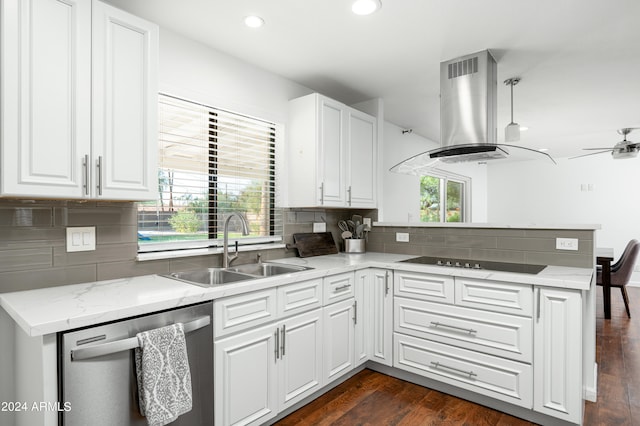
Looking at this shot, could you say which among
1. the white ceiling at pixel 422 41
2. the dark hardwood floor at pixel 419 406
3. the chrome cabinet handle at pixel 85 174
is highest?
the white ceiling at pixel 422 41

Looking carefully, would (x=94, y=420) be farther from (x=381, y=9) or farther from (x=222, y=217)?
(x=381, y=9)

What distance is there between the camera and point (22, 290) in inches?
66.8

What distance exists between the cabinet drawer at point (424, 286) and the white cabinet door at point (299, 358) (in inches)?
27.0

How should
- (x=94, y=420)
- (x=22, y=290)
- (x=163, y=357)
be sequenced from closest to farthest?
(x=94, y=420)
(x=163, y=357)
(x=22, y=290)

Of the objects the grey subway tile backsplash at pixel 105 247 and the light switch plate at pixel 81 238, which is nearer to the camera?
the grey subway tile backsplash at pixel 105 247

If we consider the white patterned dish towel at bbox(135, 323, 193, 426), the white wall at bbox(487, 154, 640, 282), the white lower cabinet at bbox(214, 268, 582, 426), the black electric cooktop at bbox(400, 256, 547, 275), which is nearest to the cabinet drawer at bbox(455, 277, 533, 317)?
the white lower cabinet at bbox(214, 268, 582, 426)

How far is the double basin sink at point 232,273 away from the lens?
7.40 feet

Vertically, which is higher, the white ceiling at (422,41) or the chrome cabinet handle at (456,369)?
the white ceiling at (422,41)

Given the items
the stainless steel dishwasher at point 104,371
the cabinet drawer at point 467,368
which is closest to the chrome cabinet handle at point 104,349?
the stainless steel dishwasher at point 104,371

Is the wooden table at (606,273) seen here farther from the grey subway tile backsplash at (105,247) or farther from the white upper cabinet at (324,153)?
the white upper cabinet at (324,153)

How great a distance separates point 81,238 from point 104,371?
842 mm

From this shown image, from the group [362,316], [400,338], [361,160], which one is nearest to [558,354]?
[400,338]

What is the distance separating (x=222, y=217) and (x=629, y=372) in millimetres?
3334

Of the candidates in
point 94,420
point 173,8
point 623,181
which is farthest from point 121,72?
point 623,181
